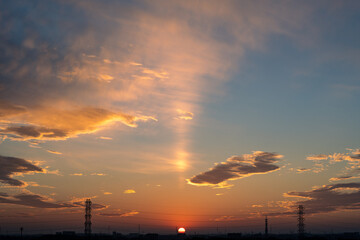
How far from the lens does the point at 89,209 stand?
627ft

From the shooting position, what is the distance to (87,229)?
181 metres

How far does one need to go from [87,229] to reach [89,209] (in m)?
12.9
